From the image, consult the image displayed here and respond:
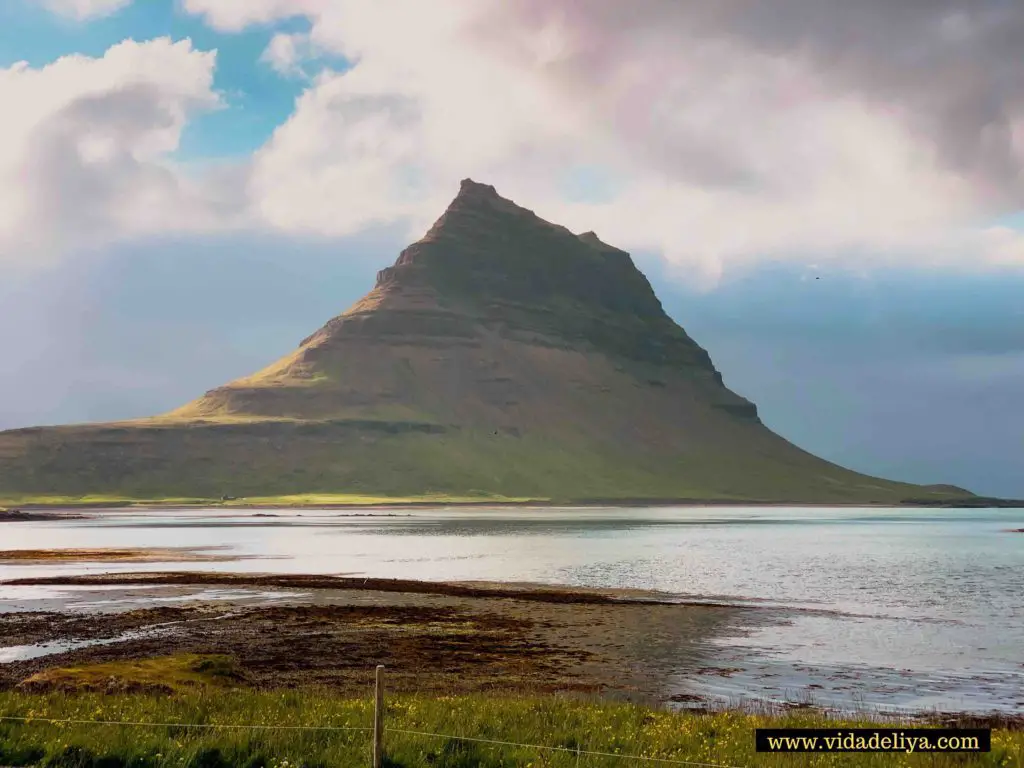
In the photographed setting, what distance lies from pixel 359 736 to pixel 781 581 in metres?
64.7

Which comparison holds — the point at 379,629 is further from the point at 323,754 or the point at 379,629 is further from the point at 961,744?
the point at 961,744

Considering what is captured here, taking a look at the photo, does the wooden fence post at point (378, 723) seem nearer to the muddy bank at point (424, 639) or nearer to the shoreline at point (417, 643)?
the shoreline at point (417, 643)

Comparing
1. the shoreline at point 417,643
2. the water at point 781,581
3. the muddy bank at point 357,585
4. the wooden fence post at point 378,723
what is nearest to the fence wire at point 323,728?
the wooden fence post at point 378,723

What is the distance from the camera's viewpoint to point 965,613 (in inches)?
2185

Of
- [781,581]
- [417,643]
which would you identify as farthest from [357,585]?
[781,581]

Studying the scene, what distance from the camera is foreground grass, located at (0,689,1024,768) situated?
1734 cm

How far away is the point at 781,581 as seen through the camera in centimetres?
7738

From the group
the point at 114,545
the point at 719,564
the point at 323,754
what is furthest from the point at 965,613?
the point at 114,545

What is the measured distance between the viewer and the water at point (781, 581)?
3459cm

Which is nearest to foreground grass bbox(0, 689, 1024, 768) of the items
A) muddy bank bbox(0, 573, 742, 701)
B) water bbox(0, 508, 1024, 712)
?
muddy bank bbox(0, 573, 742, 701)

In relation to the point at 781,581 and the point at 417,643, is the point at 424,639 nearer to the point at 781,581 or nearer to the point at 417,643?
the point at 417,643

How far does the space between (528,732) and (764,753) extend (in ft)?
15.7

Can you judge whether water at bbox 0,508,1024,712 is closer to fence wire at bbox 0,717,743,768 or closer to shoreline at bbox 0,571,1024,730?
shoreline at bbox 0,571,1024,730

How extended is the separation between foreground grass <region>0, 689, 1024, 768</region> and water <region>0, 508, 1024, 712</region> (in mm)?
12099
